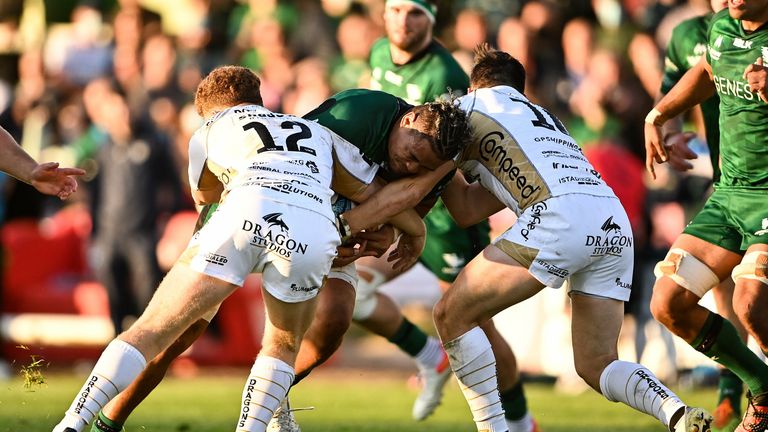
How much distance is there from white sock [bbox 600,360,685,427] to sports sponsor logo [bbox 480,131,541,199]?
1.13 meters

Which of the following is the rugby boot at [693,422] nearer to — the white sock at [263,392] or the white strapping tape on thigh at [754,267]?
the white strapping tape on thigh at [754,267]

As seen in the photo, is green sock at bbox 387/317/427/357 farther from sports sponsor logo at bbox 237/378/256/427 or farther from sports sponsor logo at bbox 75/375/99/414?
sports sponsor logo at bbox 75/375/99/414

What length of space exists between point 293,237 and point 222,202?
0.49 metres

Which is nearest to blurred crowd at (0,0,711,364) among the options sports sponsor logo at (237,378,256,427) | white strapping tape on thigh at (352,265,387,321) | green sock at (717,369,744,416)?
green sock at (717,369,744,416)

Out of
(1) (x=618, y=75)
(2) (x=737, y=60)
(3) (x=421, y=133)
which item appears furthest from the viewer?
(1) (x=618, y=75)

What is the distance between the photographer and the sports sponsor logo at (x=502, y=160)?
24.0ft

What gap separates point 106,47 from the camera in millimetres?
18422

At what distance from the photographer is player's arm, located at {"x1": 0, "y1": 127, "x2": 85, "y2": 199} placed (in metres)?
7.41

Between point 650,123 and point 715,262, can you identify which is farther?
point 650,123

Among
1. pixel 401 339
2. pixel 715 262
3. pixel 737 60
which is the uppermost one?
pixel 737 60

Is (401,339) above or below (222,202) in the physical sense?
below

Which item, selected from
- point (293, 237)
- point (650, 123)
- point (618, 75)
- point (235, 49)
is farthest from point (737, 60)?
point (235, 49)

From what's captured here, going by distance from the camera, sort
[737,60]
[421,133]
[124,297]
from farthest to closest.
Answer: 1. [124,297]
2. [737,60]
3. [421,133]

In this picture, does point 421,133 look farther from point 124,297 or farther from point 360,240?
point 124,297
